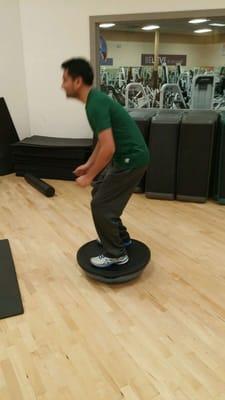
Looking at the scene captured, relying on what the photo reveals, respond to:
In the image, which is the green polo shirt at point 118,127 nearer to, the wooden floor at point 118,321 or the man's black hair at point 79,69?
the man's black hair at point 79,69

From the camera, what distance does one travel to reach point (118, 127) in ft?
6.63

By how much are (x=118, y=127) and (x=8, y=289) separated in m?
1.25

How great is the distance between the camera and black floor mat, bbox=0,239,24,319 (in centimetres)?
201

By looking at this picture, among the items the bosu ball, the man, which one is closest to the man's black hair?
the man

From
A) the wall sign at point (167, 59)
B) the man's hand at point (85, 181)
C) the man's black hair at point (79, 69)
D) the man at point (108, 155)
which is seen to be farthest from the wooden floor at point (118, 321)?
the wall sign at point (167, 59)

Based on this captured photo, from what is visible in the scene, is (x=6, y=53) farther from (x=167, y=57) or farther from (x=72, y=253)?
(x=167, y=57)

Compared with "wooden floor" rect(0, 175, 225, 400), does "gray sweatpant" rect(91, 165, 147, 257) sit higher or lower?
higher

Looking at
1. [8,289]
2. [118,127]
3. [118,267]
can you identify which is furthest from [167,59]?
[8,289]

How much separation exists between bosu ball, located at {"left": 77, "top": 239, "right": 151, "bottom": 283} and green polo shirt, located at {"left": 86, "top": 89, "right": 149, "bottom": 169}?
0.68 m

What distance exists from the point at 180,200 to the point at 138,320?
194cm

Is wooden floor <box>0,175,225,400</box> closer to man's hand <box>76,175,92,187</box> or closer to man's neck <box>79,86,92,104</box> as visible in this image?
man's hand <box>76,175,92,187</box>

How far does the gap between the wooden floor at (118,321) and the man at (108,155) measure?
335 mm

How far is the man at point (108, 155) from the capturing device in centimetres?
187

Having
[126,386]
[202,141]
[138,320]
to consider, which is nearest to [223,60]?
[202,141]
